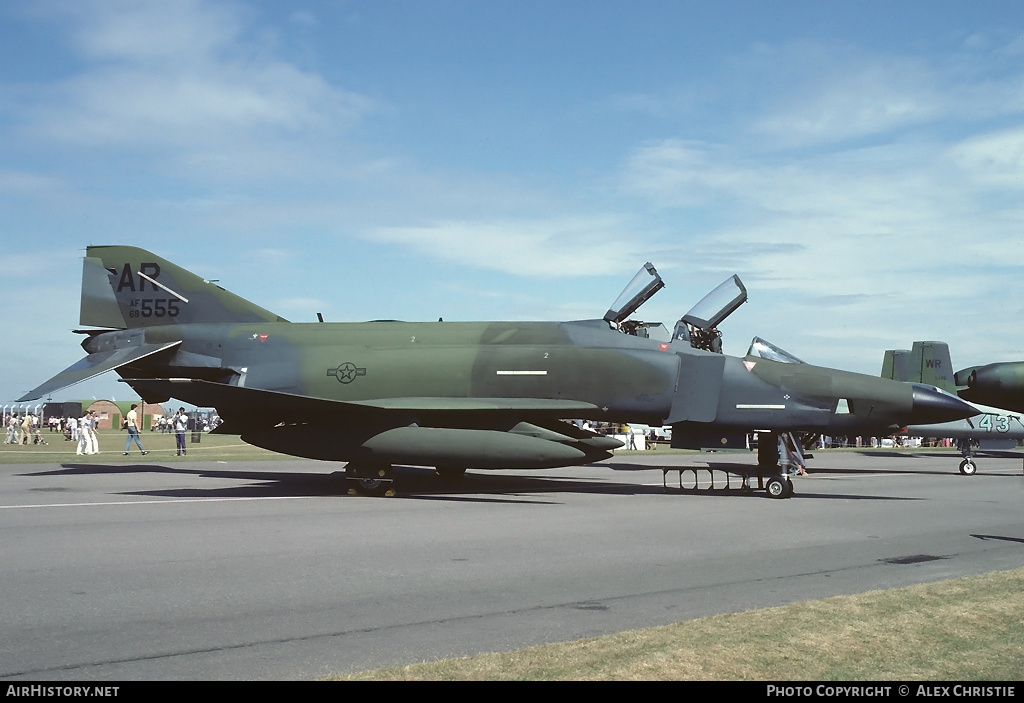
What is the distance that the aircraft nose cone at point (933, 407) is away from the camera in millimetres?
16203

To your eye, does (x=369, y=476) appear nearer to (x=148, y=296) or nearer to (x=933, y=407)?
(x=148, y=296)

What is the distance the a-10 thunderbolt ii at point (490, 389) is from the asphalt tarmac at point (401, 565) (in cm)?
101

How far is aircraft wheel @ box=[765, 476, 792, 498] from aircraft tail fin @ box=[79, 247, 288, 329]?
34.8ft

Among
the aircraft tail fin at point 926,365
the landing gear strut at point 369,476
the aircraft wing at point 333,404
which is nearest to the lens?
the aircraft wing at point 333,404

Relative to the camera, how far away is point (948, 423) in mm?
29203

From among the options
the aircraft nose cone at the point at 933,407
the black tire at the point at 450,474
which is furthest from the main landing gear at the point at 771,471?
the black tire at the point at 450,474

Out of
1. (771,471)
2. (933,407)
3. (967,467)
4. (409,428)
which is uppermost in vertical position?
(933,407)

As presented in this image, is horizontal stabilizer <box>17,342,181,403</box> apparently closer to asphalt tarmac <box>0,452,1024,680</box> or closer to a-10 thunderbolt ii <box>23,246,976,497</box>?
a-10 thunderbolt ii <box>23,246,976,497</box>

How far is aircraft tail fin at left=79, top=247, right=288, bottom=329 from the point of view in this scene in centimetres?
1920

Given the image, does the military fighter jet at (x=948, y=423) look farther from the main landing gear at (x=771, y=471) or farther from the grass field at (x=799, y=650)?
the grass field at (x=799, y=650)

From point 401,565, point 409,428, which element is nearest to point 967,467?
point 409,428

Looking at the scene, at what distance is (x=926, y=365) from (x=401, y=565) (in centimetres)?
3654
